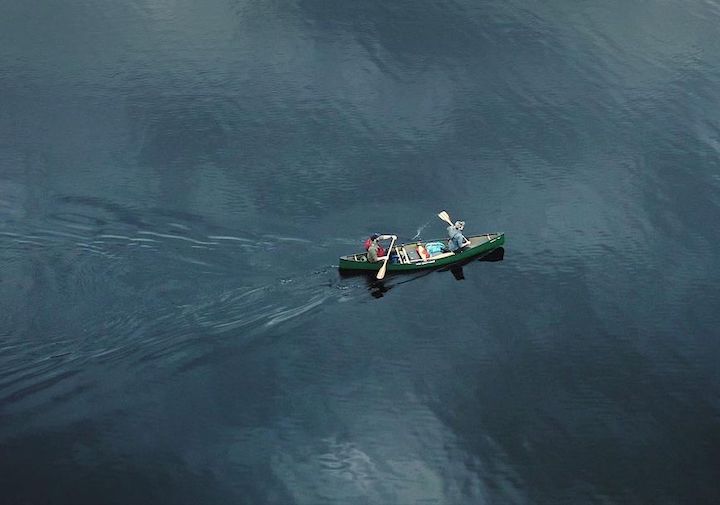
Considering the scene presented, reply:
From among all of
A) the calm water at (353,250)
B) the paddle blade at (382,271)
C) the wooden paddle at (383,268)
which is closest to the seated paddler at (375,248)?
the wooden paddle at (383,268)

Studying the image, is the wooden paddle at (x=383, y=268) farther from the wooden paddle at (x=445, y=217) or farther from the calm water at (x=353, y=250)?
the wooden paddle at (x=445, y=217)

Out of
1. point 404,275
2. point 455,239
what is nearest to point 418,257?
point 404,275

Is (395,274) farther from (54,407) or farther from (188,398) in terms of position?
(54,407)

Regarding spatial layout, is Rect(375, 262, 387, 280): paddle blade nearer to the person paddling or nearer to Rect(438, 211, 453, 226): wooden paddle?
the person paddling

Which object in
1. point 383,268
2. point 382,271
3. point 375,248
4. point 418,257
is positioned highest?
point 375,248

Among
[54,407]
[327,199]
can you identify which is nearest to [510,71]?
[327,199]

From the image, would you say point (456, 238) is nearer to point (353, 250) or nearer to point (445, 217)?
point (445, 217)
